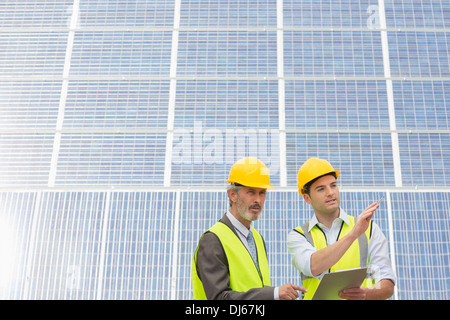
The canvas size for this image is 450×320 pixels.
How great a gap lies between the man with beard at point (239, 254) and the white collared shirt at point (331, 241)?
0.24 metres

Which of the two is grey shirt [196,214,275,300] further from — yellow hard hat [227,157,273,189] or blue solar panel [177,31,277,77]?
blue solar panel [177,31,277,77]

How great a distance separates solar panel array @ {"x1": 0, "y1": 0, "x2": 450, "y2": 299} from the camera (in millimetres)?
7074

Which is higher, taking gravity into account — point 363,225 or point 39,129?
point 39,129

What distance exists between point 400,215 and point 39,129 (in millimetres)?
6685

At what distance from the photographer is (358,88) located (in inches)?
316

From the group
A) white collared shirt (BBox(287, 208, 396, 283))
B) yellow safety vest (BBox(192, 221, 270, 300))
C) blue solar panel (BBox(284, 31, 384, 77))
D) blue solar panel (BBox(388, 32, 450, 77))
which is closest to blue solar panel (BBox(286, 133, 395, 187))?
blue solar panel (BBox(284, 31, 384, 77))

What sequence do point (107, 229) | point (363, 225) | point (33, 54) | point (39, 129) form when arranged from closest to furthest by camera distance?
point (363, 225) → point (107, 229) → point (39, 129) → point (33, 54)

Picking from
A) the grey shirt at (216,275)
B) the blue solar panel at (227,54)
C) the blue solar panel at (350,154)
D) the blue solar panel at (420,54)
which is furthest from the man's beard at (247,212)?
the blue solar panel at (420,54)

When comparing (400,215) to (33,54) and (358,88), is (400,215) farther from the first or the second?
(33,54)

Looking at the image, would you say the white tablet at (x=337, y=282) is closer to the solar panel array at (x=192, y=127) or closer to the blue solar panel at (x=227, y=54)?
the solar panel array at (x=192, y=127)

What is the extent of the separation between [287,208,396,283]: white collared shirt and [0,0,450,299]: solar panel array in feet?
13.9

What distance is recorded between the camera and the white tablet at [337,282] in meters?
2.22
